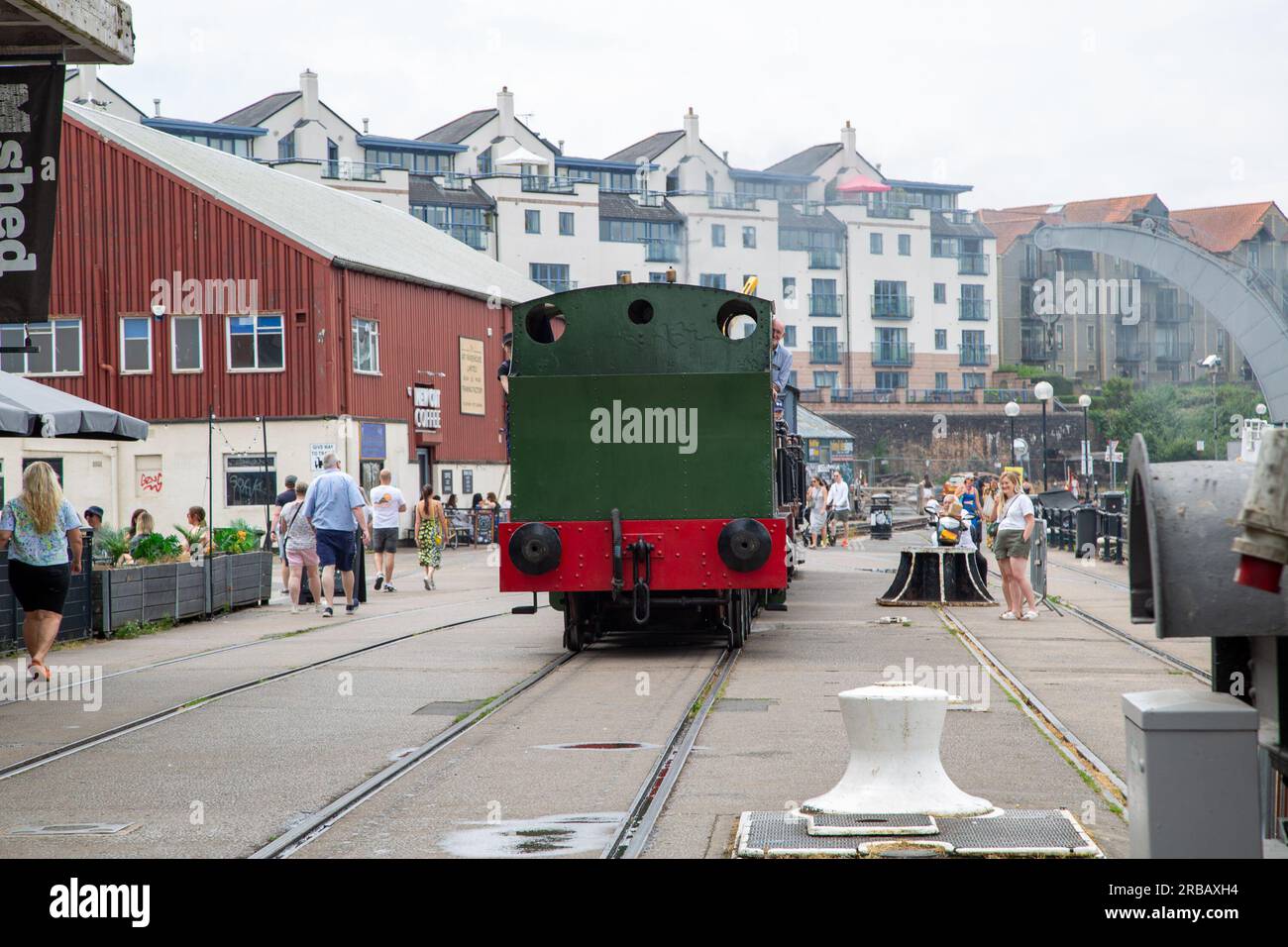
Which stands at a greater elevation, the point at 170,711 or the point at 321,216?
the point at 321,216

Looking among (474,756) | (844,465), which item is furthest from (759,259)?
(474,756)

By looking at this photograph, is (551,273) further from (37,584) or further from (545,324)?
(37,584)

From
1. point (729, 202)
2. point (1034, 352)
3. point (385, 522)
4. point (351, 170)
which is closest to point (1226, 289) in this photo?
point (385, 522)

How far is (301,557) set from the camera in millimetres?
19875

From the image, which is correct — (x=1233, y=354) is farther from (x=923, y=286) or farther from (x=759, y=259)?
(x=759, y=259)

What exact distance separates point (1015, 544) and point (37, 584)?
393 inches

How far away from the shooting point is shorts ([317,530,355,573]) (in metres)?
18.8

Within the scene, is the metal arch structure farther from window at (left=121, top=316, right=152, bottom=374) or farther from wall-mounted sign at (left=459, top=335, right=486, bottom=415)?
window at (left=121, top=316, right=152, bottom=374)

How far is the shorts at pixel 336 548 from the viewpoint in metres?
18.8

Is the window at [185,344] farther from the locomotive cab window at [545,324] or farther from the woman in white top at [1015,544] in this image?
the locomotive cab window at [545,324]

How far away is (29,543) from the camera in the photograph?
1179cm

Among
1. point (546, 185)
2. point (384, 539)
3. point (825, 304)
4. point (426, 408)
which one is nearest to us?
point (384, 539)

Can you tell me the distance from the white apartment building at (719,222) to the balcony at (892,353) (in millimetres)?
58
